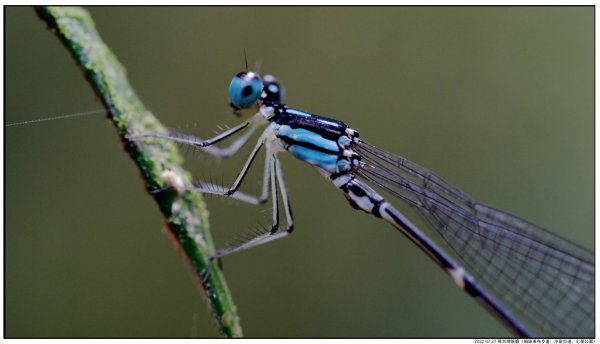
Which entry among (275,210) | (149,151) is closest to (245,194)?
(275,210)

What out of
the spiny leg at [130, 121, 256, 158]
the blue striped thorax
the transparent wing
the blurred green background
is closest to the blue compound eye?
the blue striped thorax

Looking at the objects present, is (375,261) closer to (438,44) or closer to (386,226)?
(386,226)

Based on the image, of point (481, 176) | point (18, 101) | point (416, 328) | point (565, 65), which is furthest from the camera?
point (565, 65)

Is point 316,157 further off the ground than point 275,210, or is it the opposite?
point 316,157

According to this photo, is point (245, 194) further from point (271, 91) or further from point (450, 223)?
point (450, 223)

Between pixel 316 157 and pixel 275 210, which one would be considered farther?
pixel 275 210

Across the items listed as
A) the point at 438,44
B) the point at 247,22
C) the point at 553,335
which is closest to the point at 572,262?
the point at 553,335

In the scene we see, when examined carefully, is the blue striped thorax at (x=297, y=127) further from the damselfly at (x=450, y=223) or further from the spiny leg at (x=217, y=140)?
the spiny leg at (x=217, y=140)
